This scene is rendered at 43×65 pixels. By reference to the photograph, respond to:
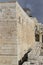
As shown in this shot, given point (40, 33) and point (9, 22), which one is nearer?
point (9, 22)

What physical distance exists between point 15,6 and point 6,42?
75.1 inches

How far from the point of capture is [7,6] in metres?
13.6

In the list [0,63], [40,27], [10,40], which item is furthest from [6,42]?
[40,27]

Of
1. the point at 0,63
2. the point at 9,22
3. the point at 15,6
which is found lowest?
the point at 0,63

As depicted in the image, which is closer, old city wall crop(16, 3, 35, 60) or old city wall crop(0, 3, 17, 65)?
old city wall crop(0, 3, 17, 65)

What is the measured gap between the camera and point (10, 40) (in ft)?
43.9

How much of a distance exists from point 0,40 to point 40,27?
13536 millimetres

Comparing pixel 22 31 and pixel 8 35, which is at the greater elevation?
pixel 22 31

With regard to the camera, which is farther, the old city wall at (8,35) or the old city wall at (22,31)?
the old city wall at (22,31)

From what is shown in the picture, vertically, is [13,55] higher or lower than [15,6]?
lower

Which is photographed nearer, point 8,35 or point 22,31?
point 8,35

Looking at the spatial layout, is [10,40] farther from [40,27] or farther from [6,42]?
[40,27]

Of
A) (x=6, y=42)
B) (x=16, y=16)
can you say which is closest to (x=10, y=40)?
(x=6, y=42)

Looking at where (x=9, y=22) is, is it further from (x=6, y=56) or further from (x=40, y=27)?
(x=40, y=27)
